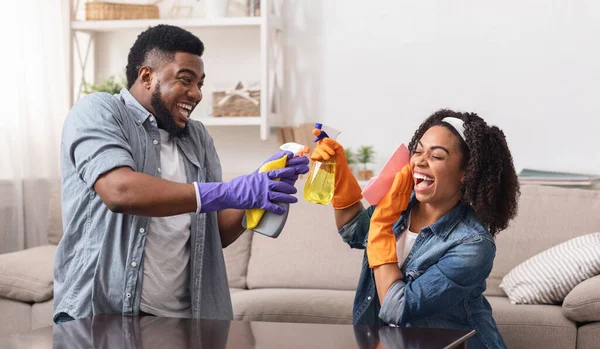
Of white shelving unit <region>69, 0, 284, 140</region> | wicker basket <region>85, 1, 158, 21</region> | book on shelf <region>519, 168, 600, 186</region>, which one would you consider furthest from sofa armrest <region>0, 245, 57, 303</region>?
book on shelf <region>519, 168, 600, 186</region>

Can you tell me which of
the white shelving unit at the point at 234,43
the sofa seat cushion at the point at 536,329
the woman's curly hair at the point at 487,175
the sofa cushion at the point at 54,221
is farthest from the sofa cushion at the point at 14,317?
the woman's curly hair at the point at 487,175

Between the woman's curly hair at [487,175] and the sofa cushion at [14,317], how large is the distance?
206 cm

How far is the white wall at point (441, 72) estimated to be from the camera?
3.72 m

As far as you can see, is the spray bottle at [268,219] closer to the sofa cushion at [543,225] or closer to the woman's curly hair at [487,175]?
the woman's curly hair at [487,175]

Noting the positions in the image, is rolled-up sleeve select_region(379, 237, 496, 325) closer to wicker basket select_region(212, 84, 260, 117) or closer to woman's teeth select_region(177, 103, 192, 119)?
woman's teeth select_region(177, 103, 192, 119)

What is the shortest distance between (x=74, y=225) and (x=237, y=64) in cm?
241

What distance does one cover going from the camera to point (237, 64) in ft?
13.5

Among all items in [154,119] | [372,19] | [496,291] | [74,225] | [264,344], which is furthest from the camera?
[372,19]

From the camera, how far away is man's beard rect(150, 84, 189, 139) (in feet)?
6.40

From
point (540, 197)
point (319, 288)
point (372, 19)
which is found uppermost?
point (372, 19)

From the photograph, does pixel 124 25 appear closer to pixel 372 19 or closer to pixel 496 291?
pixel 372 19

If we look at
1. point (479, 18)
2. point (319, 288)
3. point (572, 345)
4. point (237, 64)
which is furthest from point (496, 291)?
point (237, 64)

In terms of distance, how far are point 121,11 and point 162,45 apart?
7.18 feet

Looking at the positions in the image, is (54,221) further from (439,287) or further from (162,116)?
(439,287)
